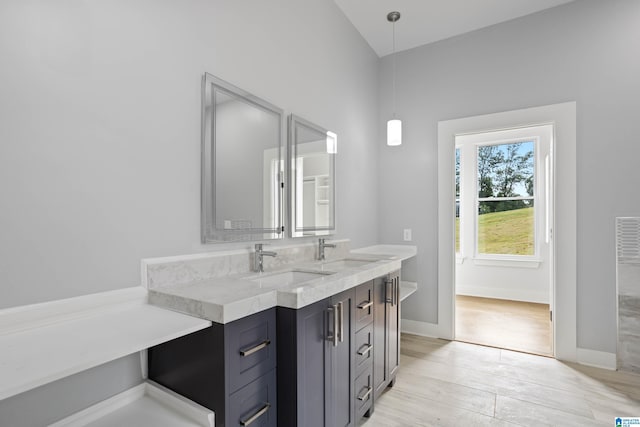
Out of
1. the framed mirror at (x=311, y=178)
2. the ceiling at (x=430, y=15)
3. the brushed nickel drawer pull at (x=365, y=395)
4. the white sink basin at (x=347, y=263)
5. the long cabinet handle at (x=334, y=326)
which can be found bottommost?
the brushed nickel drawer pull at (x=365, y=395)

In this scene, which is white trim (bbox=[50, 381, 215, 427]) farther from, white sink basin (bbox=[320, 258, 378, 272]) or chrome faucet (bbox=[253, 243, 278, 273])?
white sink basin (bbox=[320, 258, 378, 272])

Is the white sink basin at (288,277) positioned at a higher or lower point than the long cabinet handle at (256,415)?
higher

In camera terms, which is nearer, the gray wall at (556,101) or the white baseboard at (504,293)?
the gray wall at (556,101)

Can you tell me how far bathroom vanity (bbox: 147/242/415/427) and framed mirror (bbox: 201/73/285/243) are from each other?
0.88 feet

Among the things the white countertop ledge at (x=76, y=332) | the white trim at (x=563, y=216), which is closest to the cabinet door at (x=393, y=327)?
the white countertop ledge at (x=76, y=332)

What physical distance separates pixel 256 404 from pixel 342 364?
512 millimetres

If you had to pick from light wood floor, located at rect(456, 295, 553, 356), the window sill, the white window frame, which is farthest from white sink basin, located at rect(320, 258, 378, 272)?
the window sill

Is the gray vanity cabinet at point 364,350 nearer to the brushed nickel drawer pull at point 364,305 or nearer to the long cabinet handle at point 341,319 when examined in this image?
the brushed nickel drawer pull at point 364,305

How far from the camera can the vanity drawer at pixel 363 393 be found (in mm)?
1677

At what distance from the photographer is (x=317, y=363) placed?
1.34m

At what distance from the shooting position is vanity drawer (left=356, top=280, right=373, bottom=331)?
167cm

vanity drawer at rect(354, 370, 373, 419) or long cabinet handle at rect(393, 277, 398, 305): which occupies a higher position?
long cabinet handle at rect(393, 277, 398, 305)

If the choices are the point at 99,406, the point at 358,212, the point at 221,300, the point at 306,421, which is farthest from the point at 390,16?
the point at 99,406

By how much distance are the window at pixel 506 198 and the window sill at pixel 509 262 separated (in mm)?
102
